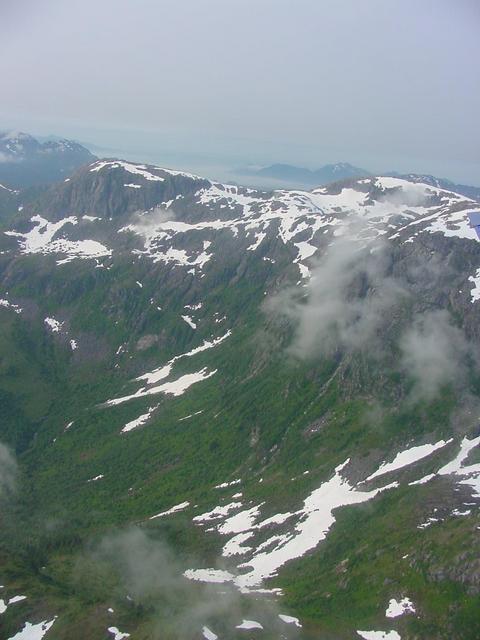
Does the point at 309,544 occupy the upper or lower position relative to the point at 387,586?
lower

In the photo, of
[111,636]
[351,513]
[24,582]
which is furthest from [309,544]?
[24,582]

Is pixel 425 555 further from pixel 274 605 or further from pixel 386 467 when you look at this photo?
pixel 386 467

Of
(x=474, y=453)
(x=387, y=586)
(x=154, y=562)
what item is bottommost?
(x=154, y=562)

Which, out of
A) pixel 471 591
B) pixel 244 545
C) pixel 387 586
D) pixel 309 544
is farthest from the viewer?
pixel 244 545

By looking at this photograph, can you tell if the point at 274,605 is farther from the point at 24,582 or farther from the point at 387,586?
the point at 24,582

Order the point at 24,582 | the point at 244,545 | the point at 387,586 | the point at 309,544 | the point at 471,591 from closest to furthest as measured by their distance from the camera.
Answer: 1. the point at 471,591
2. the point at 387,586
3. the point at 24,582
4. the point at 309,544
5. the point at 244,545

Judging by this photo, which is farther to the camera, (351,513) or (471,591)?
(351,513)

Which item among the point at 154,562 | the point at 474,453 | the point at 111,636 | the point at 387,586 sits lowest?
the point at 154,562

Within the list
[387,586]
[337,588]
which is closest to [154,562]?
[337,588]

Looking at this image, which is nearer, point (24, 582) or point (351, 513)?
point (24, 582)
